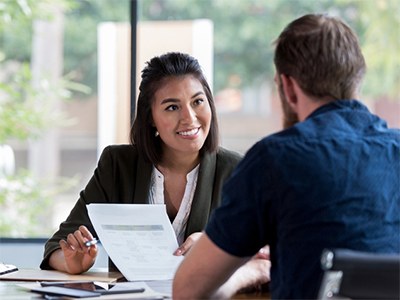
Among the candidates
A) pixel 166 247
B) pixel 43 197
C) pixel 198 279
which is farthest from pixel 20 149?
pixel 198 279

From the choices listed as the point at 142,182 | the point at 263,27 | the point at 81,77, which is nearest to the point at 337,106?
the point at 142,182

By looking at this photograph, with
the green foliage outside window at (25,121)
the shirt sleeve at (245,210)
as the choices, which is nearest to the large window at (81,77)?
the green foliage outside window at (25,121)

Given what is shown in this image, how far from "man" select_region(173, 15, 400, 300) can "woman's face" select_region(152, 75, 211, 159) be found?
83 centimetres

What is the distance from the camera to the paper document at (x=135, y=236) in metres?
1.44

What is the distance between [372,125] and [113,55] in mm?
3301

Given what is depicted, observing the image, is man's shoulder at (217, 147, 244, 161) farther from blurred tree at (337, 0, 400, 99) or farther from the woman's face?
blurred tree at (337, 0, 400, 99)

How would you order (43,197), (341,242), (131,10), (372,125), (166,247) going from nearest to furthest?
1. (341,242)
2. (372,125)
3. (166,247)
4. (131,10)
5. (43,197)

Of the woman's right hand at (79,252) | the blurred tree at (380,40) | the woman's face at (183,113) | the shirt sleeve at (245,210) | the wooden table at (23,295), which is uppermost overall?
the blurred tree at (380,40)

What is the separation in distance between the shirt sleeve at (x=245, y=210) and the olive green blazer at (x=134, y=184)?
2.66 ft

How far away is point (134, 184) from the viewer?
1.91 m

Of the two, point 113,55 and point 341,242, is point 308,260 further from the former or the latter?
point 113,55

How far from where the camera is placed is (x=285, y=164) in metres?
0.92

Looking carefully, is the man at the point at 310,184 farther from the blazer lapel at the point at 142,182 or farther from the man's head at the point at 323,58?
the blazer lapel at the point at 142,182

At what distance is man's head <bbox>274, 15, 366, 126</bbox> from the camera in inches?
39.4
